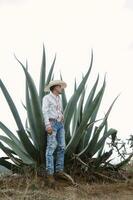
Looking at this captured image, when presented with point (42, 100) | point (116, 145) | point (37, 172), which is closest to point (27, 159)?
point (37, 172)

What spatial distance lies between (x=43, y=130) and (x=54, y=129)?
0.86 ft

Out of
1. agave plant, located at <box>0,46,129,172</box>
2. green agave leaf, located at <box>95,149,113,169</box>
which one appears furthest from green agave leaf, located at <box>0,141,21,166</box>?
green agave leaf, located at <box>95,149,113,169</box>

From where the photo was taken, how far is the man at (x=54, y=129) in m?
7.06

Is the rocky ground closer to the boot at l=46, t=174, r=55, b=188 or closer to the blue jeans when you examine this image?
the boot at l=46, t=174, r=55, b=188

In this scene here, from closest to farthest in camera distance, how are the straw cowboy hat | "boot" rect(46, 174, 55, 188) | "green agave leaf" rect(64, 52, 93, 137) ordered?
"boot" rect(46, 174, 55, 188), the straw cowboy hat, "green agave leaf" rect(64, 52, 93, 137)

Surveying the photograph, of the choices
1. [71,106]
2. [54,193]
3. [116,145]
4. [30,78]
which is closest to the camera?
[54,193]

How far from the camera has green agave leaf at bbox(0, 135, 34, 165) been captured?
24.3 feet

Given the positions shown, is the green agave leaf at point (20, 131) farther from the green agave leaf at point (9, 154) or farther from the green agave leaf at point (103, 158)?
the green agave leaf at point (103, 158)

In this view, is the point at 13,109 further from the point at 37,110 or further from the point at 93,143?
the point at 93,143

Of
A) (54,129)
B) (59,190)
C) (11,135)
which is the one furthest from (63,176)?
(11,135)

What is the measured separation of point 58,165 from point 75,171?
32cm

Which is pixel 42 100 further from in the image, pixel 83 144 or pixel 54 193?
pixel 54 193

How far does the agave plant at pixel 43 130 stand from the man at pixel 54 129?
0.56ft

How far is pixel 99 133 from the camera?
780 centimetres
